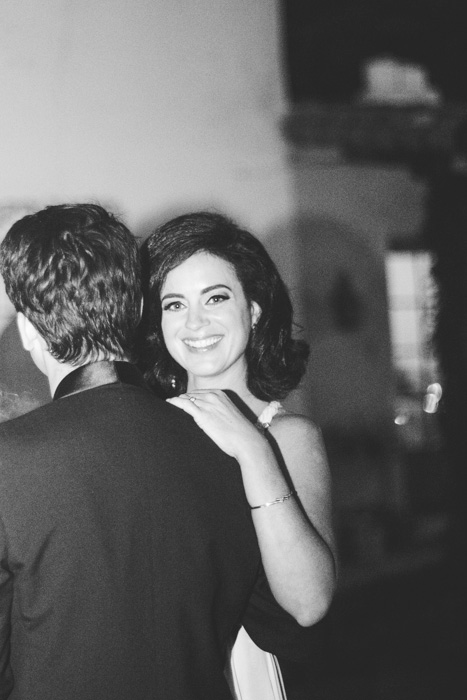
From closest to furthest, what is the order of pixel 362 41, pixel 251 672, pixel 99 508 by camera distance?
pixel 99 508
pixel 251 672
pixel 362 41

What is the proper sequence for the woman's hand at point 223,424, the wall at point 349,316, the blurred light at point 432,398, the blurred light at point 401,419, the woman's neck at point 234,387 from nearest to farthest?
the woman's hand at point 223,424
the woman's neck at point 234,387
the wall at point 349,316
the blurred light at point 401,419
the blurred light at point 432,398

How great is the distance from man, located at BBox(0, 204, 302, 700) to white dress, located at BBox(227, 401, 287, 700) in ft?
1.00

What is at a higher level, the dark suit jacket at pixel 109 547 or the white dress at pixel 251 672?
the dark suit jacket at pixel 109 547

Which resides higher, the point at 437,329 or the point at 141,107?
the point at 141,107

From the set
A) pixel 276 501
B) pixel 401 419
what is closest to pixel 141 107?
pixel 276 501

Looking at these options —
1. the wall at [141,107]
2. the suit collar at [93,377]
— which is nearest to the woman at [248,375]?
the suit collar at [93,377]

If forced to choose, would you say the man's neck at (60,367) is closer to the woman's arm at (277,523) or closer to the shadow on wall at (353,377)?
the woman's arm at (277,523)

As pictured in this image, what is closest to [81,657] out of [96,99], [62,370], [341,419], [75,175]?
[62,370]

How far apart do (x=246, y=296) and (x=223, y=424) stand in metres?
0.50

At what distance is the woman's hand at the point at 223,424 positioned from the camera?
53.2 inches

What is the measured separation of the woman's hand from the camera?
4.43ft

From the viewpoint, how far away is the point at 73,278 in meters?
1.19

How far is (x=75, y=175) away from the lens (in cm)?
219

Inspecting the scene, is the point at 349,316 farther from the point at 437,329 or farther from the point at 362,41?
the point at 362,41
